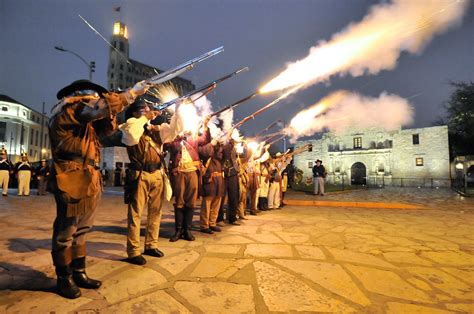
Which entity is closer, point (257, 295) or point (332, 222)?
point (257, 295)

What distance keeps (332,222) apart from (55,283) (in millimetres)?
6005

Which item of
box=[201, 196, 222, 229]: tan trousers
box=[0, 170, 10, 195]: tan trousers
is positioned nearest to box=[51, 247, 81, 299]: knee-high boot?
box=[201, 196, 222, 229]: tan trousers

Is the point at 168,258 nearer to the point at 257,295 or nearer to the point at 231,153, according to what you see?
the point at 257,295

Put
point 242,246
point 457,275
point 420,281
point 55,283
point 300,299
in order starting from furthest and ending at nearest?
point 242,246, point 457,275, point 420,281, point 55,283, point 300,299

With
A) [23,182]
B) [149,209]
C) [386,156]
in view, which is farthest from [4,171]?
[386,156]

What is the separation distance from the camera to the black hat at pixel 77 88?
278 cm

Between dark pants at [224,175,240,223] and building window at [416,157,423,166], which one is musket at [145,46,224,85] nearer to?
dark pants at [224,175,240,223]

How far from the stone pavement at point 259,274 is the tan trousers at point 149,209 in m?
0.26

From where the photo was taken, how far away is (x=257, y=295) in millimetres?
2652

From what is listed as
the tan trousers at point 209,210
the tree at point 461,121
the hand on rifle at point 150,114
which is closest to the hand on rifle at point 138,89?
the hand on rifle at point 150,114

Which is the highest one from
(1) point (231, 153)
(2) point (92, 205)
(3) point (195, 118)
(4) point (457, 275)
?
(3) point (195, 118)

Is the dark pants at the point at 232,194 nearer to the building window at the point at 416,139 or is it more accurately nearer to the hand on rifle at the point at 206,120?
the hand on rifle at the point at 206,120

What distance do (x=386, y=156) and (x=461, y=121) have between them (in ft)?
35.0

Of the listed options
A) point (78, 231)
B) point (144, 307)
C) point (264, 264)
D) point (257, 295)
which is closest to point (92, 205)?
point (78, 231)
